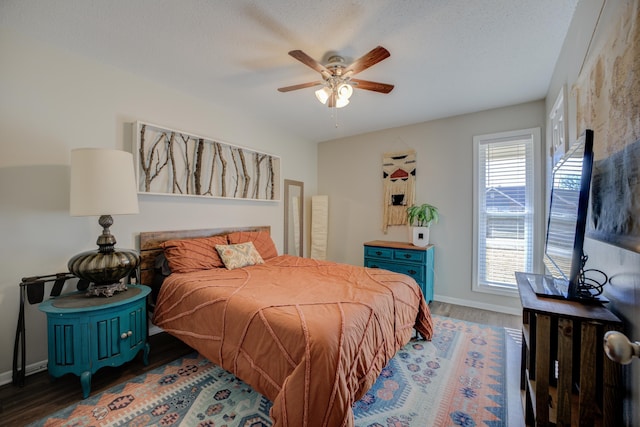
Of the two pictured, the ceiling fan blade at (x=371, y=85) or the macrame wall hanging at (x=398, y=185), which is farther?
the macrame wall hanging at (x=398, y=185)

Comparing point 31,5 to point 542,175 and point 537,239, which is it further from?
point 537,239

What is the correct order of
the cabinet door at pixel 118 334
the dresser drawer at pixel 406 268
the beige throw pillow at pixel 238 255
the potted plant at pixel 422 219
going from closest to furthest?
the cabinet door at pixel 118 334
the beige throw pillow at pixel 238 255
the dresser drawer at pixel 406 268
the potted plant at pixel 422 219

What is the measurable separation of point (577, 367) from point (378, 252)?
2.55 m

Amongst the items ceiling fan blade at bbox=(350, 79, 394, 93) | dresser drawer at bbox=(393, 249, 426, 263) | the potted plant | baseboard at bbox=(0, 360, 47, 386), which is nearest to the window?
the potted plant

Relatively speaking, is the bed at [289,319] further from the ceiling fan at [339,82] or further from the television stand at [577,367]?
the ceiling fan at [339,82]

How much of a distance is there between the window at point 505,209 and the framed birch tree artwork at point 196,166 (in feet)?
9.38

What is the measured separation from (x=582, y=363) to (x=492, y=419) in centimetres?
88

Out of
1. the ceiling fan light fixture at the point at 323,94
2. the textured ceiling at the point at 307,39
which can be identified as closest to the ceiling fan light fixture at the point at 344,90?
the ceiling fan light fixture at the point at 323,94

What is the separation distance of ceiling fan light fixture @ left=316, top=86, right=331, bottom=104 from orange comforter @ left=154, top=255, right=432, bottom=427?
157 cm

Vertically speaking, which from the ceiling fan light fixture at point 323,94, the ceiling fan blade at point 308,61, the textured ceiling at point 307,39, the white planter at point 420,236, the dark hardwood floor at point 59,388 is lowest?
the dark hardwood floor at point 59,388

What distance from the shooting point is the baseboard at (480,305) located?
3157mm

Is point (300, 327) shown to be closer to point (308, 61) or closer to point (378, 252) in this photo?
point (308, 61)

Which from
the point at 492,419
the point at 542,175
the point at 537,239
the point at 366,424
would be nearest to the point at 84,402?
the point at 366,424

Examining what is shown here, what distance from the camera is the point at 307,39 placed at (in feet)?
6.48
